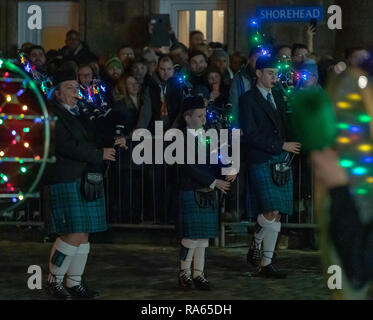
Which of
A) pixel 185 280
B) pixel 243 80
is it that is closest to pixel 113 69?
pixel 243 80

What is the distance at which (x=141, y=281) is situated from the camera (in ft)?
30.5

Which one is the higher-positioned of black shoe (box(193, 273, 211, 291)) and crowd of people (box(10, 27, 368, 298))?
crowd of people (box(10, 27, 368, 298))

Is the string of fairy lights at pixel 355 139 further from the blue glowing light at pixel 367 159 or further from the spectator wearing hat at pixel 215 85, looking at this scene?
the spectator wearing hat at pixel 215 85

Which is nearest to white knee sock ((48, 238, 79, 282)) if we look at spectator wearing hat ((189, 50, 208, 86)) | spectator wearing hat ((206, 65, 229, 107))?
spectator wearing hat ((206, 65, 229, 107))

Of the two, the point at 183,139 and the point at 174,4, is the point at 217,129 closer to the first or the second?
the point at 183,139

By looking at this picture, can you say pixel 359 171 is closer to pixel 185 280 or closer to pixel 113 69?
pixel 185 280

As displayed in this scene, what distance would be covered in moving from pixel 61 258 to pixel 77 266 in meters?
0.20

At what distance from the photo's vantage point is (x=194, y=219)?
8766 millimetres

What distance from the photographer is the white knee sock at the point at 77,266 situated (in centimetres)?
826

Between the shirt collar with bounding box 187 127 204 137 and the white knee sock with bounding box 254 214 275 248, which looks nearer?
the shirt collar with bounding box 187 127 204 137

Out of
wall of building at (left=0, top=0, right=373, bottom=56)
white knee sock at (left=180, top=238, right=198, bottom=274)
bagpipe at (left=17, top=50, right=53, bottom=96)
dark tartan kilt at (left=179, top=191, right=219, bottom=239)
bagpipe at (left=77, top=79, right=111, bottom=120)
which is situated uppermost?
wall of building at (left=0, top=0, right=373, bottom=56)

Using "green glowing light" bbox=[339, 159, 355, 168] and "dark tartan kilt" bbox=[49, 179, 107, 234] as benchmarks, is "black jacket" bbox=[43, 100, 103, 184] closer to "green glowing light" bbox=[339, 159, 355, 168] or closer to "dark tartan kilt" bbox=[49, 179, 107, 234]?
"dark tartan kilt" bbox=[49, 179, 107, 234]

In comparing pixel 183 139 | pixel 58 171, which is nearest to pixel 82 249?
pixel 58 171

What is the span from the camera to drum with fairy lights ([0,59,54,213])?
14.4 ft
